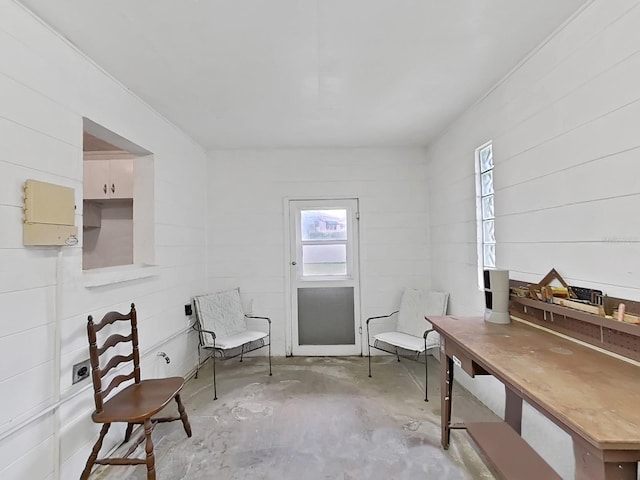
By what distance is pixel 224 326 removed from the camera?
356cm

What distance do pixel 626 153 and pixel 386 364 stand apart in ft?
9.71

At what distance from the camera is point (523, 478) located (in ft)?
5.33

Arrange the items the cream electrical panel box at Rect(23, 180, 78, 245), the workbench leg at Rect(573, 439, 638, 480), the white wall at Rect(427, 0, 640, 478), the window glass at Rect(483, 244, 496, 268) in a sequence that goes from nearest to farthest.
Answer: the workbench leg at Rect(573, 439, 638, 480), the white wall at Rect(427, 0, 640, 478), the cream electrical panel box at Rect(23, 180, 78, 245), the window glass at Rect(483, 244, 496, 268)

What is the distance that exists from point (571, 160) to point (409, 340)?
2.21 metres

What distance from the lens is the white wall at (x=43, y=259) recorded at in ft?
4.91

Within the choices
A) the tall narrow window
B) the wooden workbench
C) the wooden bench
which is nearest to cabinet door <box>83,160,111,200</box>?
the wooden workbench

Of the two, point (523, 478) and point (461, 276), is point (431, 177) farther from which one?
point (523, 478)

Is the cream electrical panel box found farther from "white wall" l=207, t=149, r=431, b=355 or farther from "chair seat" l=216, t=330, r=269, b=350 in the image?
"white wall" l=207, t=149, r=431, b=355

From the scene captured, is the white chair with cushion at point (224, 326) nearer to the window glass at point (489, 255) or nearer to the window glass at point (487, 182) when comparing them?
the window glass at point (489, 255)

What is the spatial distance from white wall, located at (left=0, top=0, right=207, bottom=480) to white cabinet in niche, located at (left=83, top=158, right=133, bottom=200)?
3.88ft

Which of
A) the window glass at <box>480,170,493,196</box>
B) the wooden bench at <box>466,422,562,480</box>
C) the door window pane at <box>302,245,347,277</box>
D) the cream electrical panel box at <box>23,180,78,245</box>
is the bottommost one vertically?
the wooden bench at <box>466,422,562,480</box>

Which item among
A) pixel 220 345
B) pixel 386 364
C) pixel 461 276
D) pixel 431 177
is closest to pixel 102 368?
pixel 220 345

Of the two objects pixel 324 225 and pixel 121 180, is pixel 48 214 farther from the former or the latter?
pixel 324 225

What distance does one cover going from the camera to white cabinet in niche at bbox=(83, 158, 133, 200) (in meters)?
3.51
